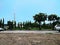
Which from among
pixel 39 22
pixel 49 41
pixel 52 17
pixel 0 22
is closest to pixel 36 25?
pixel 39 22

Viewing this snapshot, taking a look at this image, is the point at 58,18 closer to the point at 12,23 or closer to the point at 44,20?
the point at 44,20

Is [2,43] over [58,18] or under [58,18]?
under

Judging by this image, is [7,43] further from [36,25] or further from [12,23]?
[36,25]

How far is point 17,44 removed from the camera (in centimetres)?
1229

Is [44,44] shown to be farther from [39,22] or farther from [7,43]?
[39,22]

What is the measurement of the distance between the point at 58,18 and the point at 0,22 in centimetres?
1977

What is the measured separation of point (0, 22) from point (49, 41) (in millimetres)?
50575

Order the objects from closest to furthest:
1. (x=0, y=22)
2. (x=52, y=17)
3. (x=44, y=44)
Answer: (x=44, y=44)
(x=0, y=22)
(x=52, y=17)

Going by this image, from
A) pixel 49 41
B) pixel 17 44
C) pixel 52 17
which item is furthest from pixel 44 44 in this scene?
pixel 52 17

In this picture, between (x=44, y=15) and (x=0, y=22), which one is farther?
(x=44, y=15)


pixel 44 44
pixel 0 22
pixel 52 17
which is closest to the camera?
pixel 44 44

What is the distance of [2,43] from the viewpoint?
1266 cm

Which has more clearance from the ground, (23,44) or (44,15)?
(44,15)

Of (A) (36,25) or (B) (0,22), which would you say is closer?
(B) (0,22)
